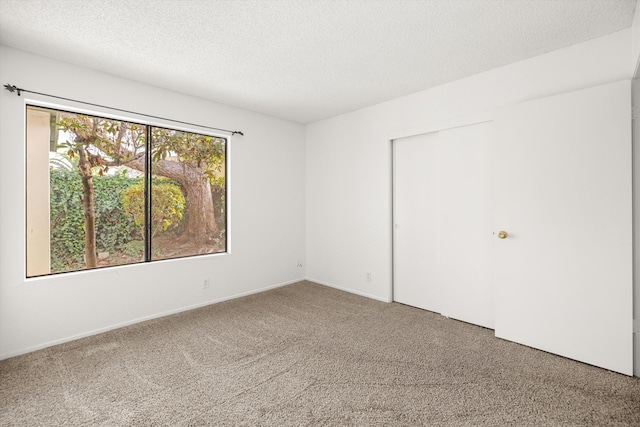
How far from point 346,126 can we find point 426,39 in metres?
2.00

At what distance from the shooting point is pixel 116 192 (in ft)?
10.8

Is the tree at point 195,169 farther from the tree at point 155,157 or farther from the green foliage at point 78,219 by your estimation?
the green foliage at point 78,219

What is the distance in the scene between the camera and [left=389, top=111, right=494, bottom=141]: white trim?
305cm

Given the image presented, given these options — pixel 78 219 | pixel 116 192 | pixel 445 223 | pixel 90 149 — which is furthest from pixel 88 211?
pixel 445 223

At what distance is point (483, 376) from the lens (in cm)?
218

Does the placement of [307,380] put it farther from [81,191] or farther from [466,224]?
[81,191]

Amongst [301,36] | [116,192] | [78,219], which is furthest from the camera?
[116,192]

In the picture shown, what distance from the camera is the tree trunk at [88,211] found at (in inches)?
121

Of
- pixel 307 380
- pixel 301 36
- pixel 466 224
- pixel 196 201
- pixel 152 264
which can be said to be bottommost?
pixel 307 380

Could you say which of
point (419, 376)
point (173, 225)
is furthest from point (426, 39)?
point (173, 225)

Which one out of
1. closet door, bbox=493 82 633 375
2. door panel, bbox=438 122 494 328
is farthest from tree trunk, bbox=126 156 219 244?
closet door, bbox=493 82 633 375

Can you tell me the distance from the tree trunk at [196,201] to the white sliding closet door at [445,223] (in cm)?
251

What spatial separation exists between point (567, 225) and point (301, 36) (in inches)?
103

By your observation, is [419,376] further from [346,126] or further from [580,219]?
[346,126]
